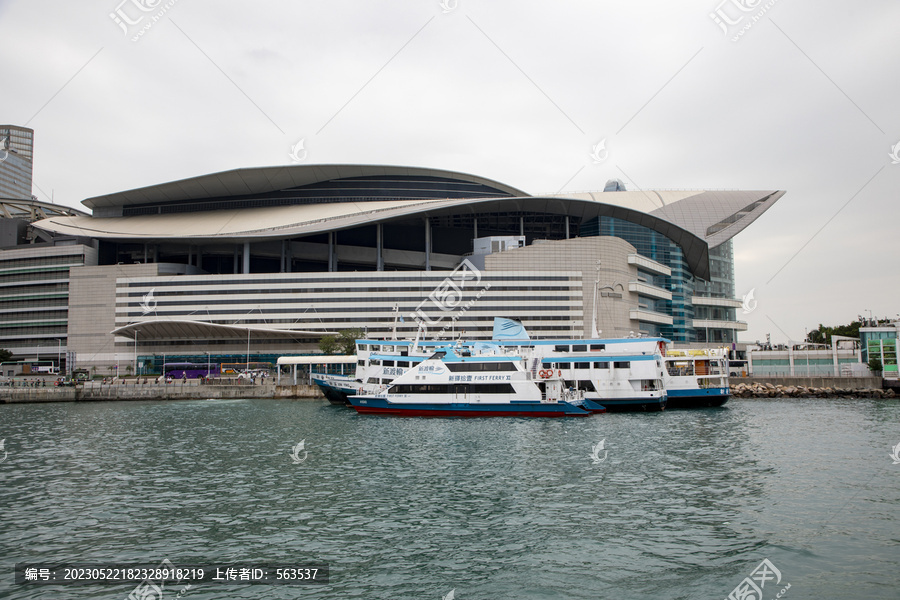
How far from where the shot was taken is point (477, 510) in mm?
22516

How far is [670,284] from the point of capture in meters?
129

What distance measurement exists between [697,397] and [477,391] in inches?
978

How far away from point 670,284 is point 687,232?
10212 mm

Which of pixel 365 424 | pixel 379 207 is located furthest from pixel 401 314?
pixel 365 424

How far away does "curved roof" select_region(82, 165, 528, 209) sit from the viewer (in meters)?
126

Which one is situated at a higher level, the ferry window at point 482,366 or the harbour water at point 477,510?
the ferry window at point 482,366
